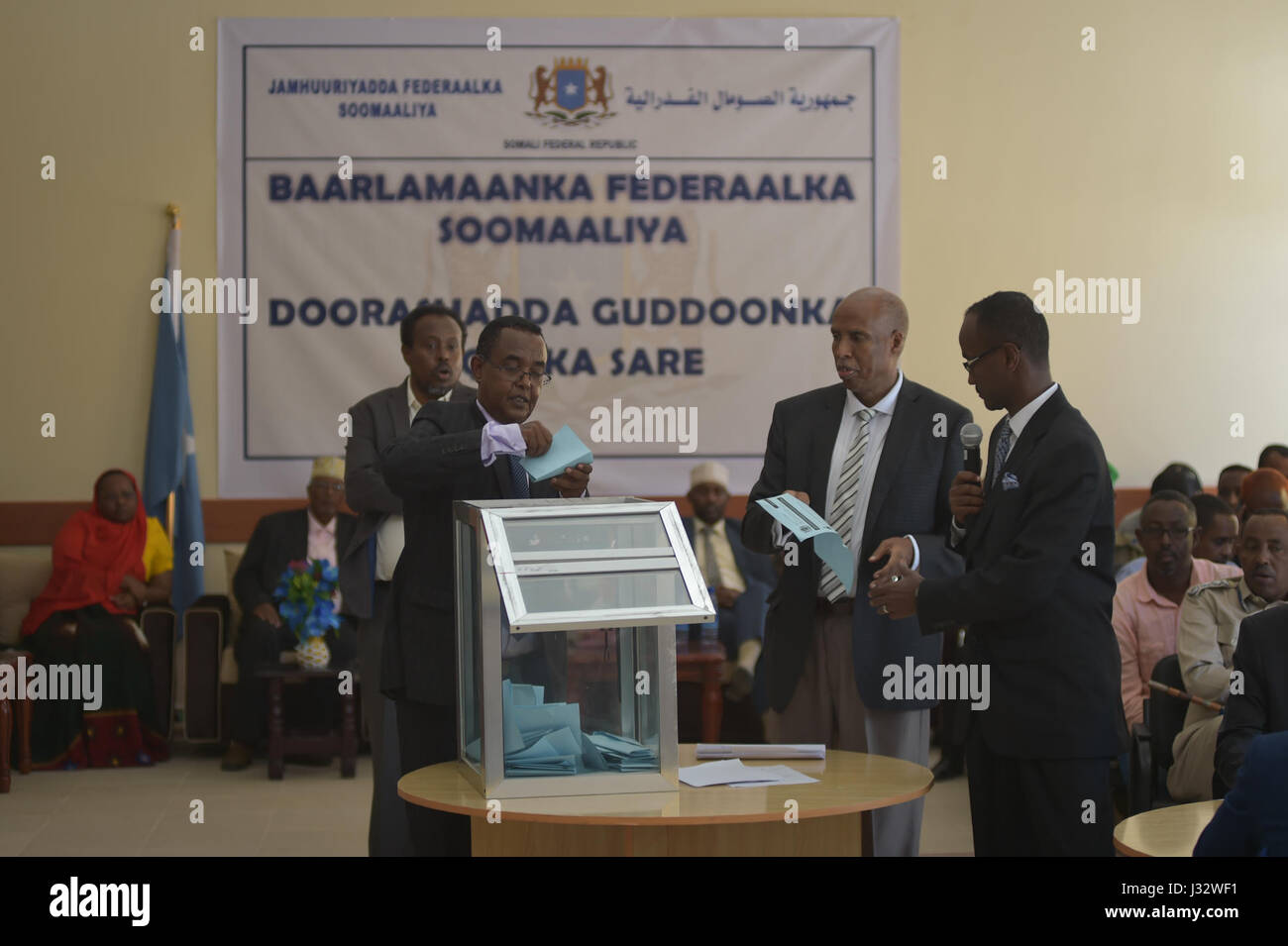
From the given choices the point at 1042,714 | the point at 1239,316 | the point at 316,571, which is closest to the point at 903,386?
the point at 1042,714

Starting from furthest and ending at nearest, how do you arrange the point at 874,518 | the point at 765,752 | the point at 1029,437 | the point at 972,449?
the point at 874,518, the point at 972,449, the point at 765,752, the point at 1029,437

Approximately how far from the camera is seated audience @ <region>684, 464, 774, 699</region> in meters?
6.17

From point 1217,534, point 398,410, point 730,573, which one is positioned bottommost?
point 730,573

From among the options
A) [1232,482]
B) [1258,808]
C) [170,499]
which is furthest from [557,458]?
[1232,482]

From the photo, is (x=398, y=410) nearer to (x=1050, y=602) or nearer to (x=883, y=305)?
(x=883, y=305)

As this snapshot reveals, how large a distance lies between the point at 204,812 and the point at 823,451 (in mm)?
3147

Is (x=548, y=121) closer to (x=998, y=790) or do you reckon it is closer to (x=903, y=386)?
(x=903, y=386)

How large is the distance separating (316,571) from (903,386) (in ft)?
11.6

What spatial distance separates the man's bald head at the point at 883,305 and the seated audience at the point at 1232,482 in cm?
372

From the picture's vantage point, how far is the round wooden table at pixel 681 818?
2311 mm

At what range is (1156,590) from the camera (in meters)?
4.67

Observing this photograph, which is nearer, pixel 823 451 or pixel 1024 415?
pixel 1024 415

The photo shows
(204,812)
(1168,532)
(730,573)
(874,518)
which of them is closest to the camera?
(874,518)

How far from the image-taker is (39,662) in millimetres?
6223
